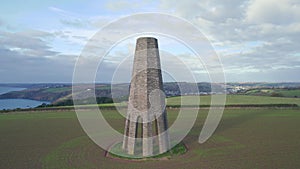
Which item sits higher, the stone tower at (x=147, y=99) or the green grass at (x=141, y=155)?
the stone tower at (x=147, y=99)

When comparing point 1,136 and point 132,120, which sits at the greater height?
point 132,120

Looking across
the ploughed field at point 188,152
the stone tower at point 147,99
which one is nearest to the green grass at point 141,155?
the stone tower at point 147,99

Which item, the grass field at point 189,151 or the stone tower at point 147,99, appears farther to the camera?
the stone tower at point 147,99

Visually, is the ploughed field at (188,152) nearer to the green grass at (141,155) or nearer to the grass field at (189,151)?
the grass field at (189,151)

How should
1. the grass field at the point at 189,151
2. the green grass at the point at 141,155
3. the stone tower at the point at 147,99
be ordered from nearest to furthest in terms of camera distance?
the grass field at the point at 189,151 < the stone tower at the point at 147,99 < the green grass at the point at 141,155

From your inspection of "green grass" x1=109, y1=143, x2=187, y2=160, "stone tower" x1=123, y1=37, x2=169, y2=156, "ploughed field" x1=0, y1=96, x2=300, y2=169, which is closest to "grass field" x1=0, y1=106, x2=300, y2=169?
"ploughed field" x1=0, y1=96, x2=300, y2=169

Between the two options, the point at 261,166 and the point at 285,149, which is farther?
the point at 285,149

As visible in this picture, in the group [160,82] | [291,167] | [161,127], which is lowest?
[291,167]

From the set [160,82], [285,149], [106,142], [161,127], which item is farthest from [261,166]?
[106,142]

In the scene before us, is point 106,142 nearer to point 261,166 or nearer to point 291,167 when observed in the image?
point 261,166

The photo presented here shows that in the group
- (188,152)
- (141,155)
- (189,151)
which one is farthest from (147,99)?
(189,151)
